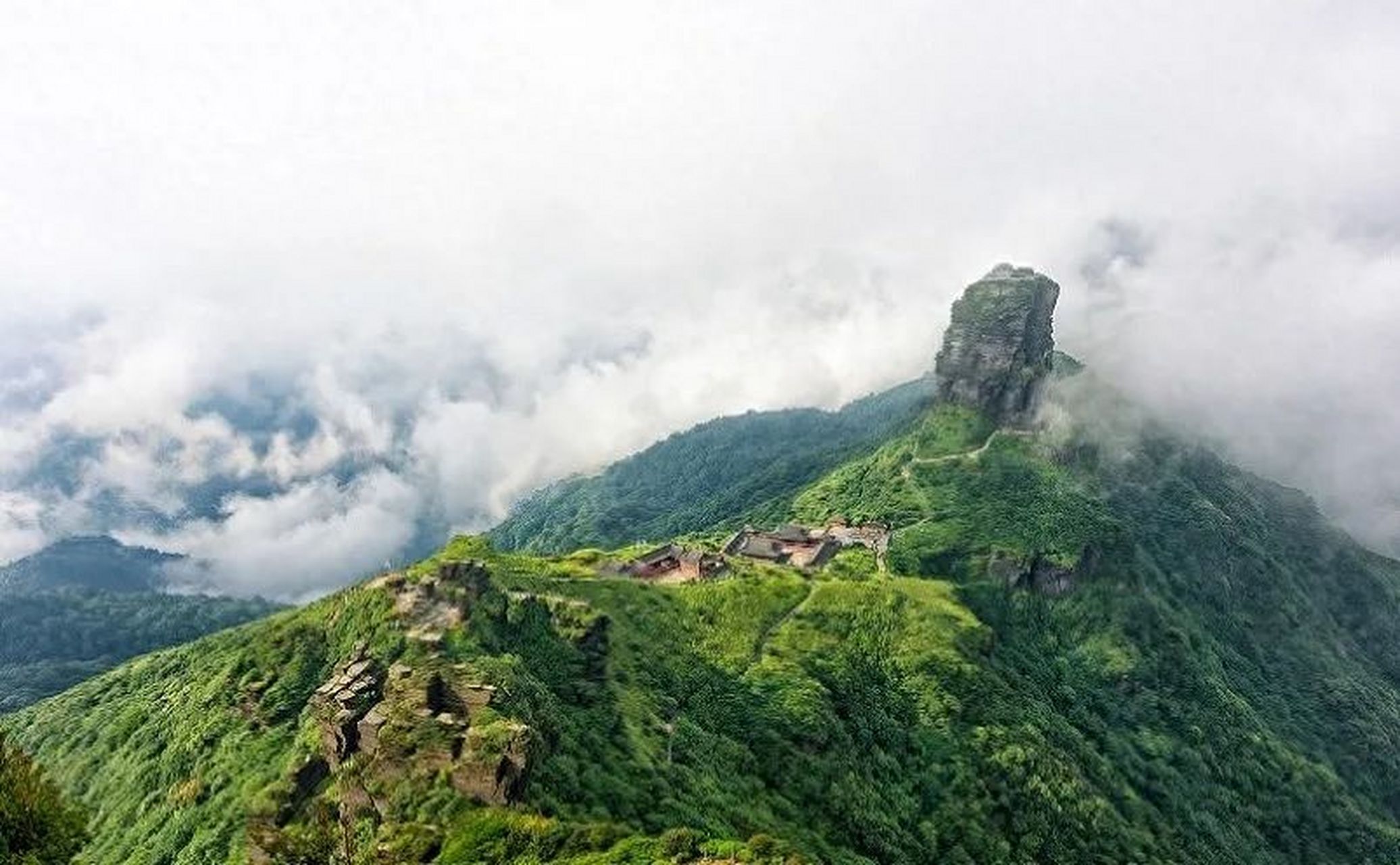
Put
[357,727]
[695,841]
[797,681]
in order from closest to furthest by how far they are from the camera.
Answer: [695,841]
[357,727]
[797,681]

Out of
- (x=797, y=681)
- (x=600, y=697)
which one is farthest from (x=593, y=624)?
(x=797, y=681)

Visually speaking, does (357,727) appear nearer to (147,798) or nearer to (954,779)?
(147,798)

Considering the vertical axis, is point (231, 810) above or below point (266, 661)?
below

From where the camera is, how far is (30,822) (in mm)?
75000

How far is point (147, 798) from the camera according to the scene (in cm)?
14825

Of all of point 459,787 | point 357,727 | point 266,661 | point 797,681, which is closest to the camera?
point 459,787

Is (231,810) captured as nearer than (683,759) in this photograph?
Yes

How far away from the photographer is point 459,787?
3932 inches

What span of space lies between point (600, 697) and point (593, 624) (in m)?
19.2

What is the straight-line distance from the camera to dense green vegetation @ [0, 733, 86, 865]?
241ft

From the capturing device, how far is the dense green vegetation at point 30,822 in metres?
73.4

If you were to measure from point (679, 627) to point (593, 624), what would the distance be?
31.9 metres

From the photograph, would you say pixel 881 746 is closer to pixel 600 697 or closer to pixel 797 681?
pixel 797 681

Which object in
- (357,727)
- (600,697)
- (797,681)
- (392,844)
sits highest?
(797,681)
